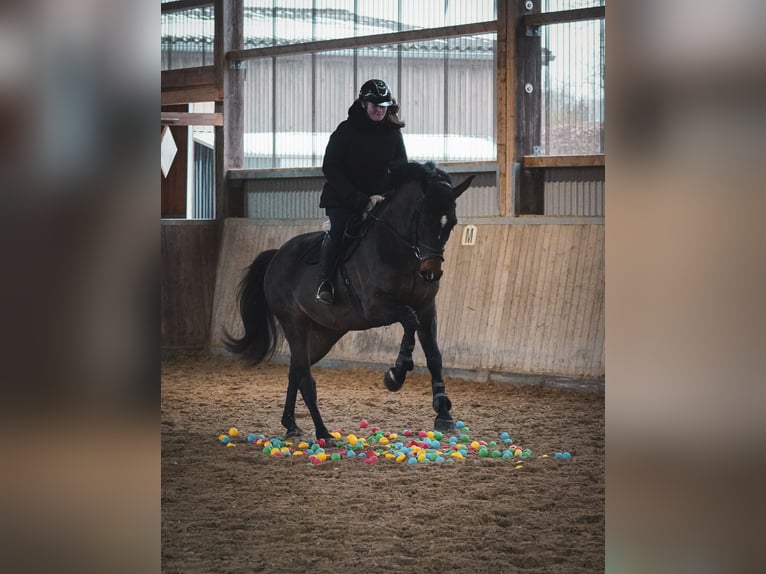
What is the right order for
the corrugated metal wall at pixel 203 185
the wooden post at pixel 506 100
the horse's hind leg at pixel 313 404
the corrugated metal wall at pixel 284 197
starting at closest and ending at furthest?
the horse's hind leg at pixel 313 404 < the wooden post at pixel 506 100 < the corrugated metal wall at pixel 284 197 < the corrugated metal wall at pixel 203 185

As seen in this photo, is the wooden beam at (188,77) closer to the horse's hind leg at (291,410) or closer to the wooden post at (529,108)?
the wooden post at (529,108)

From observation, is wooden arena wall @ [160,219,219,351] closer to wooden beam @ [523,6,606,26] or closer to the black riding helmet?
wooden beam @ [523,6,606,26]

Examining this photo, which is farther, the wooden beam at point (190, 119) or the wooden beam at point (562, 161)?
the wooden beam at point (190, 119)

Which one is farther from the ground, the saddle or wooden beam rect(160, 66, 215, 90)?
wooden beam rect(160, 66, 215, 90)

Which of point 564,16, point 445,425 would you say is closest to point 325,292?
point 445,425

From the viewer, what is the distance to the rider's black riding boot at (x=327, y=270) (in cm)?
701

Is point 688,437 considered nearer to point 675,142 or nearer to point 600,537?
point 675,142

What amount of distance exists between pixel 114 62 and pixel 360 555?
3.01 m

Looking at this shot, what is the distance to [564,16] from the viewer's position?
32.2 feet

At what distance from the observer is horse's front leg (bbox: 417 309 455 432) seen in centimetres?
696

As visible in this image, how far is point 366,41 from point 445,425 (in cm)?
578

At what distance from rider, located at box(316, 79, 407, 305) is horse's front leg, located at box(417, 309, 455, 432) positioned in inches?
26.5

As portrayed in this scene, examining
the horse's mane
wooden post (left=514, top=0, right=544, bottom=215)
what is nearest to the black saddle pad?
the horse's mane

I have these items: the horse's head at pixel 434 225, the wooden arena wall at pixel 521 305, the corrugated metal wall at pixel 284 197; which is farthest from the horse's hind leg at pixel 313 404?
the corrugated metal wall at pixel 284 197
